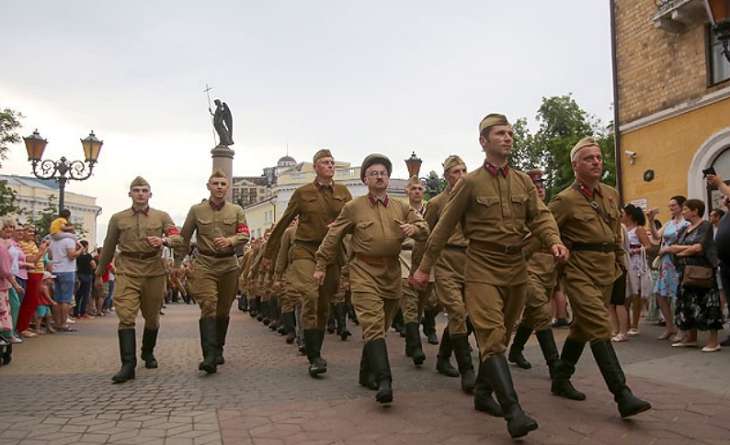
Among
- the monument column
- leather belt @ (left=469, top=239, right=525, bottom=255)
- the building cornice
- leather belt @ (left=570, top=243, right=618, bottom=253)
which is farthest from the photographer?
the monument column

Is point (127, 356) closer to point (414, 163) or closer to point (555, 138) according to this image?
point (414, 163)

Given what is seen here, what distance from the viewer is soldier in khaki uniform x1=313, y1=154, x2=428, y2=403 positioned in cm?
554

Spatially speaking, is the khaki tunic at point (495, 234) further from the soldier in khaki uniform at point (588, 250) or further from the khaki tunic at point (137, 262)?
the khaki tunic at point (137, 262)

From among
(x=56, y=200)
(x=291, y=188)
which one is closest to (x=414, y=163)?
(x=291, y=188)

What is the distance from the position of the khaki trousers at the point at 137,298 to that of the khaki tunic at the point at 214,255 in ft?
1.45

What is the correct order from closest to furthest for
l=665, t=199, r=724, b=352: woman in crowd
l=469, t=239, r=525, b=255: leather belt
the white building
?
1. l=469, t=239, r=525, b=255: leather belt
2. l=665, t=199, r=724, b=352: woman in crowd
3. the white building

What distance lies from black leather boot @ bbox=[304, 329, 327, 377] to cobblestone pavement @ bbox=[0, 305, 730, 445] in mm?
146

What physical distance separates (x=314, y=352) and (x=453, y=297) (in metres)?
1.67

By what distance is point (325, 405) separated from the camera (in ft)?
17.2

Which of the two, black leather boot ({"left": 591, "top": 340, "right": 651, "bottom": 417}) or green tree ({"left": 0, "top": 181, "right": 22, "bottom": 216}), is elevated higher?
green tree ({"left": 0, "top": 181, "right": 22, "bottom": 216})

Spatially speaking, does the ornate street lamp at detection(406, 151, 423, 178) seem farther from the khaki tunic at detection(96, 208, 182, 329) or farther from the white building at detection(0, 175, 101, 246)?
the white building at detection(0, 175, 101, 246)

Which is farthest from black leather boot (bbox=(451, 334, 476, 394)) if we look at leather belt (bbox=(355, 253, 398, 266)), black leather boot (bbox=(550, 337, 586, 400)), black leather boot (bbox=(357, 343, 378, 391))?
leather belt (bbox=(355, 253, 398, 266))

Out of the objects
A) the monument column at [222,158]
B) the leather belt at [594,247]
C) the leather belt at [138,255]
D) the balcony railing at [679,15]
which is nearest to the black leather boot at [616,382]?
the leather belt at [594,247]

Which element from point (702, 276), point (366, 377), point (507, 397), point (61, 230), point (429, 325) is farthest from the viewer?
point (61, 230)
